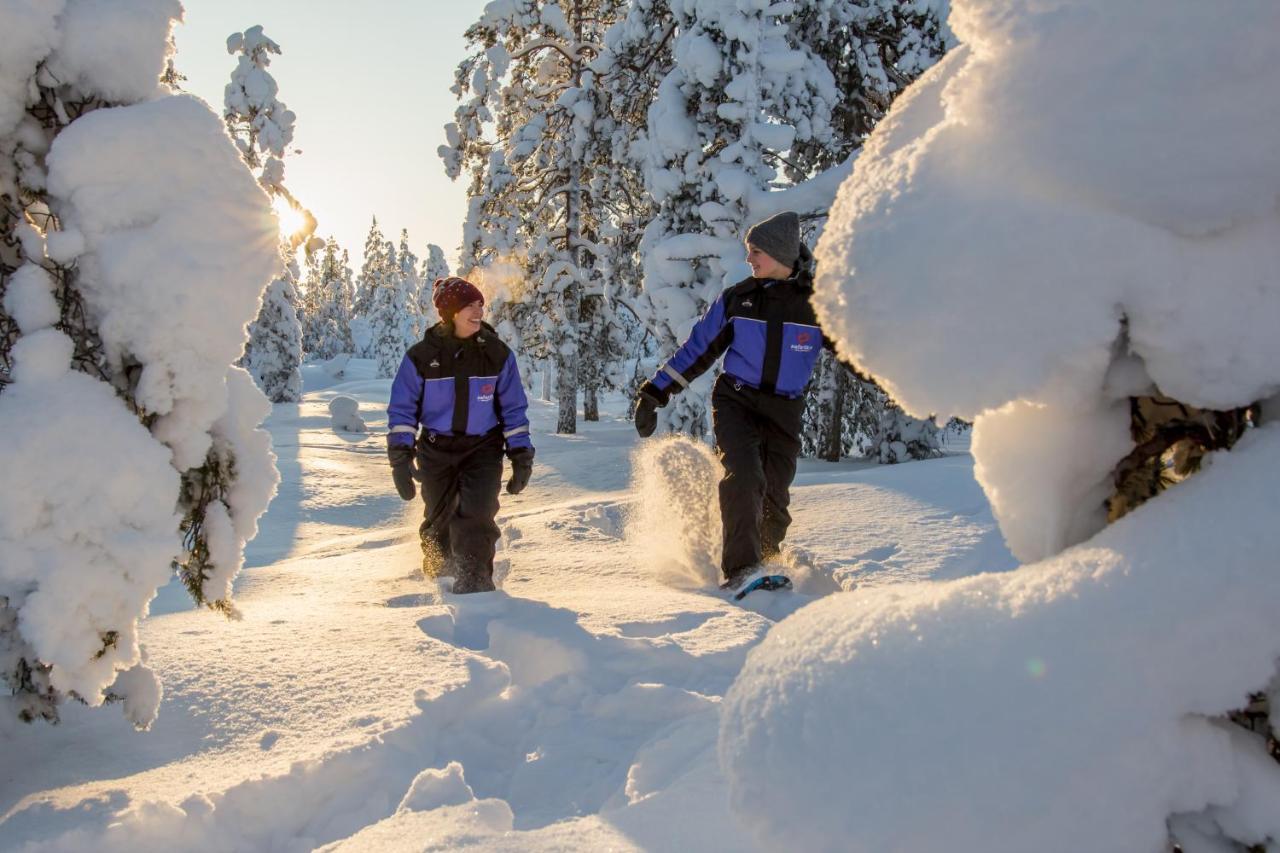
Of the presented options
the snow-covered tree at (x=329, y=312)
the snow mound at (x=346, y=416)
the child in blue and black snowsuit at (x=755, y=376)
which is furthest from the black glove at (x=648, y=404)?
the snow-covered tree at (x=329, y=312)

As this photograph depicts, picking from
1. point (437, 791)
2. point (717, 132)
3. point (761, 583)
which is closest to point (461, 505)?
point (761, 583)

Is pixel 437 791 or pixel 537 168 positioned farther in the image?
pixel 537 168

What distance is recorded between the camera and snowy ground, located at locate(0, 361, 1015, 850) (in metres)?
2.23

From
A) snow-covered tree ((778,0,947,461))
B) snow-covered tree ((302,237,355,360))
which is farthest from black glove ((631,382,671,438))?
snow-covered tree ((302,237,355,360))

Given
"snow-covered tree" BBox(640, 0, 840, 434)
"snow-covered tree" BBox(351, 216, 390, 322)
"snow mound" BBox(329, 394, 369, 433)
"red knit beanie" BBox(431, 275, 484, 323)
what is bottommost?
"snow mound" BBox(329, 394, 369, 433)

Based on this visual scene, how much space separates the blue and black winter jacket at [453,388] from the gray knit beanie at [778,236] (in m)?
1.87

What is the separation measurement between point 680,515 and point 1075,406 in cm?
496

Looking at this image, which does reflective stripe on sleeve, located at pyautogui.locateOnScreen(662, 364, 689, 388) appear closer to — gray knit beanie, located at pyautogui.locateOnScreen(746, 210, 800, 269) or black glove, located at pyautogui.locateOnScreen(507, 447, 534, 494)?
gray knit beanie, located at pyautogui.locateOnScreen(746, 210, 800, 269)

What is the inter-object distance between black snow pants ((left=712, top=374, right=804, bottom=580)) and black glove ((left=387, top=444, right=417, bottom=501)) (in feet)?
7.06

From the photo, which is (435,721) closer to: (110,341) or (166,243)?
(110,341)

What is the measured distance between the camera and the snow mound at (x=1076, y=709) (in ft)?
3.60

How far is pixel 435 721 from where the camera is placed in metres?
2.96

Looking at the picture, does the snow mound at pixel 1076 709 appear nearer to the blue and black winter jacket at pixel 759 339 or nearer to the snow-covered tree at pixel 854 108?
the blue and black winter jacket at pixel 759 339

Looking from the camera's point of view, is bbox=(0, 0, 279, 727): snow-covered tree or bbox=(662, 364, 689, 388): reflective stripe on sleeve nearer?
bbox=(0, 0, 279, 727): snow-covered tree
